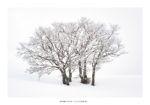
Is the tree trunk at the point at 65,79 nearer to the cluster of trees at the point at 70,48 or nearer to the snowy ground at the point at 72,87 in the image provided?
the cluster of trees at the point at 70,48

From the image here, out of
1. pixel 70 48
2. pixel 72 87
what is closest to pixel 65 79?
pixel 72 87

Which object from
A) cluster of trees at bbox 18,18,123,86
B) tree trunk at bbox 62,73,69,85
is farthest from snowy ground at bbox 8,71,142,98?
cluster of trees at bbox 18,18,123,86

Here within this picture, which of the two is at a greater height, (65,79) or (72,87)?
(65,79)

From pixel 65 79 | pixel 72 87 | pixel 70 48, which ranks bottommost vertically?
pixel 72 87

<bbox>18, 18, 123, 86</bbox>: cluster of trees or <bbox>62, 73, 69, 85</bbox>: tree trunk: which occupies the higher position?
<bbox>18, 18, 123, 86</bbox>: cluster of trees

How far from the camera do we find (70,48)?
1898cm

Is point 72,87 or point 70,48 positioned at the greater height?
point 70,48

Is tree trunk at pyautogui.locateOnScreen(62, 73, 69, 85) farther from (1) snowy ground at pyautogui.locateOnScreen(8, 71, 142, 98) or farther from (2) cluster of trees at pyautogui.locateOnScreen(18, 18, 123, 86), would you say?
(1) snowy ground at pyautogui.locateOnScreen(8, 71, 142, 98)

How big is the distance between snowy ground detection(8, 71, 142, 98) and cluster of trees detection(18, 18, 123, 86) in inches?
36.4

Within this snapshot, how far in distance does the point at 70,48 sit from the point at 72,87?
324 centimetres

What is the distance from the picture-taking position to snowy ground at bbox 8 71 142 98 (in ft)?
54.4

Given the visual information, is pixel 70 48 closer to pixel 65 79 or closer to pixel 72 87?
pixel 65 79

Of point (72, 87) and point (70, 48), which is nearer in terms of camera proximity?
point (72, 87)

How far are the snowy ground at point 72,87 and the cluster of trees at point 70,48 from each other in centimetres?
92
